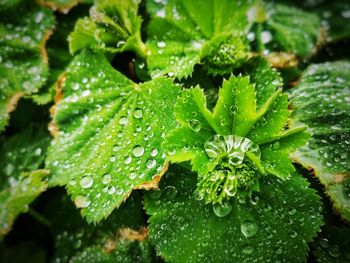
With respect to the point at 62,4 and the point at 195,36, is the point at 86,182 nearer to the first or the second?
the point at 195,36

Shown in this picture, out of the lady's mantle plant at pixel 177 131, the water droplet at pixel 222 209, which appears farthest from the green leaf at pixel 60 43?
the water droplet at pixel 222 209

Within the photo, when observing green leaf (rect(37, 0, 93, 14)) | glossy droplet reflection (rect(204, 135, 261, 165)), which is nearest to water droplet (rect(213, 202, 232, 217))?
glossy droplet reflection (rect(204, 135, 261, 165))

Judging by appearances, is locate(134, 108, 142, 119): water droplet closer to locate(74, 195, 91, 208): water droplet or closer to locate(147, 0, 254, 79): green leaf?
locate(147, 0, 254, 79): green leaf

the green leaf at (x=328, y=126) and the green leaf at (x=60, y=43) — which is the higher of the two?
the green leaf at (x=60, y=43)

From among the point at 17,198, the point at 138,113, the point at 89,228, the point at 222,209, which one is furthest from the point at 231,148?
the point at 17,198

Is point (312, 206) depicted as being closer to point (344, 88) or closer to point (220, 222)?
point (220, 222)

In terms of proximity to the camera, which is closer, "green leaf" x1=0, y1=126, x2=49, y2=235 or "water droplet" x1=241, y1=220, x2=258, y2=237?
"water droplet" x1=241, y1=220, x2=258, y2=237

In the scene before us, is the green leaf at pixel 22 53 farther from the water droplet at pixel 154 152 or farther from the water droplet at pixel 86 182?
the water droplet at pixel 154 152
